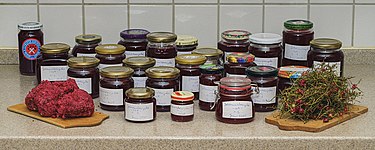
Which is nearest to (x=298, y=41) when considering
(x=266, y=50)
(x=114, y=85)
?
(x=266, y=50)

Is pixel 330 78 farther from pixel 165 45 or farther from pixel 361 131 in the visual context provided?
pixel 165 45

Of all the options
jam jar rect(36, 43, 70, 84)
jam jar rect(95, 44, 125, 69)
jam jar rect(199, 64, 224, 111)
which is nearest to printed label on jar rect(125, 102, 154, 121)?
jam jar rect(199, 64, 224, 111)

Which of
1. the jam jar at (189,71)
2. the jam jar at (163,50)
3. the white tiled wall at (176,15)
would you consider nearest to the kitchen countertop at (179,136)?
the jam jar at (189,71)

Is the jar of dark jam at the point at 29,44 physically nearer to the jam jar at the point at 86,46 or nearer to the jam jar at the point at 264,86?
the jam jar at the point at 86,46

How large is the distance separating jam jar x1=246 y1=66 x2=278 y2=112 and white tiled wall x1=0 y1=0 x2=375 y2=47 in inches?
22.9

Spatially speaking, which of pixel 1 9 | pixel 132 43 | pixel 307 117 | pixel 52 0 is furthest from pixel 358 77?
pixel 1 9

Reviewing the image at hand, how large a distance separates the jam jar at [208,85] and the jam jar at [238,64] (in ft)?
0.25

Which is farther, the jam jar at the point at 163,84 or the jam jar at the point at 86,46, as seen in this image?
the jam jar at the point at 86,46

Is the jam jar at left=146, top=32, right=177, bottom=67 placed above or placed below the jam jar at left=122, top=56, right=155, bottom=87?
above

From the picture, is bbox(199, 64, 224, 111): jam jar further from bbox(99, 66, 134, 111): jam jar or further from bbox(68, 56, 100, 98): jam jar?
bbox(68, 56, 100, 98): jam jar

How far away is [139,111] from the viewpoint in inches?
75.0

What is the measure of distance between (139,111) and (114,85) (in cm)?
13

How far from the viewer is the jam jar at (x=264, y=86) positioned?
6.53ft

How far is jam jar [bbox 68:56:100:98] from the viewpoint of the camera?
2080mm
